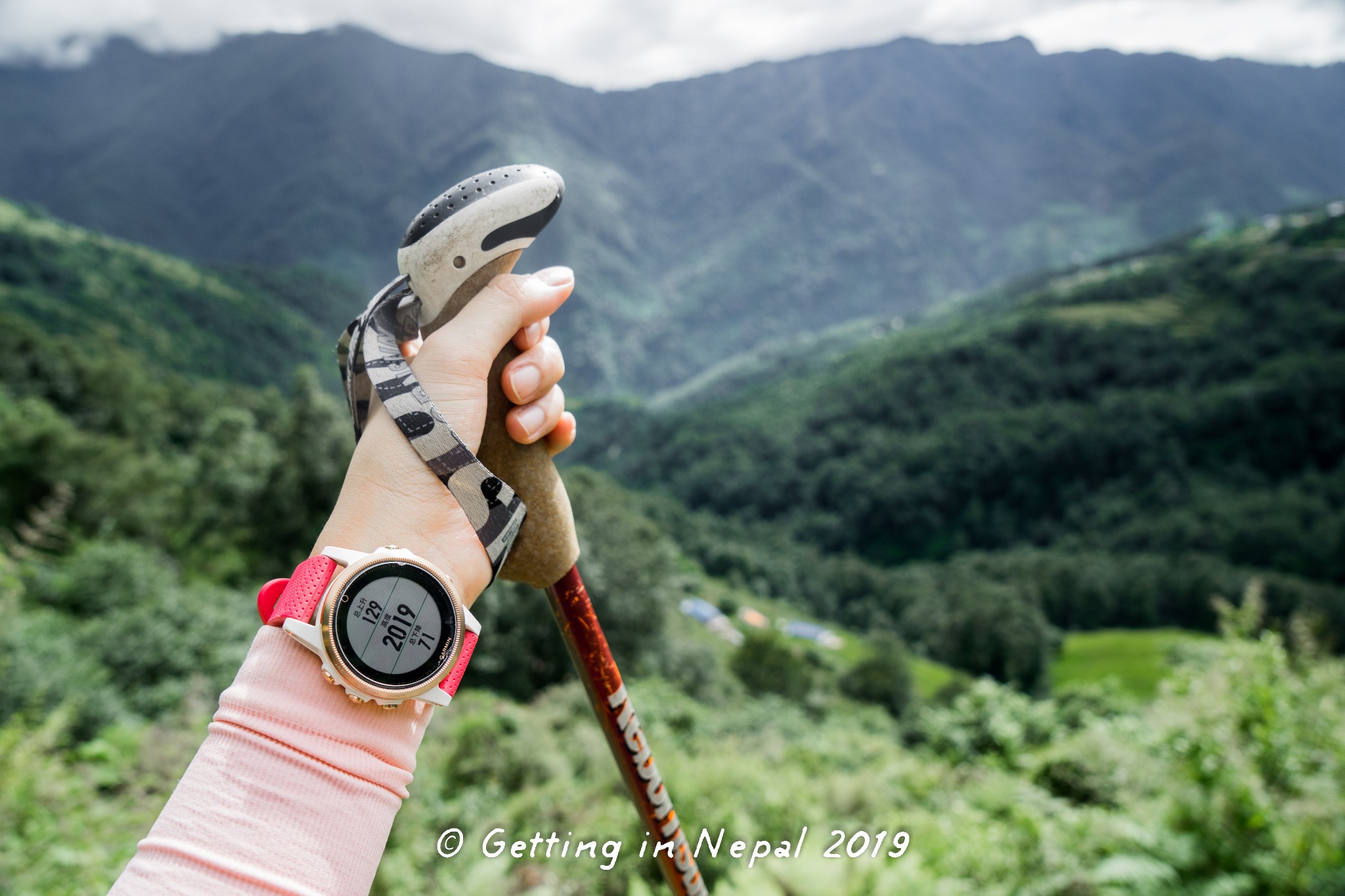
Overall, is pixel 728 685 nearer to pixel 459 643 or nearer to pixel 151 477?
pixel 151 477

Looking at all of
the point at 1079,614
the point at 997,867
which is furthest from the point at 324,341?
the point at 997,867

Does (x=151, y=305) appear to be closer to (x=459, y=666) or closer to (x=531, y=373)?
→ (x=531, y=373)

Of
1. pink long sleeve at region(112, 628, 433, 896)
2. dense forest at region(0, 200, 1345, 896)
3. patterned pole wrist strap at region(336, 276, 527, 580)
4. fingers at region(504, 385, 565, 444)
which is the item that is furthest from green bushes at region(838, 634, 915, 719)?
pink long sleeve at region(112, 628, 433, 896)

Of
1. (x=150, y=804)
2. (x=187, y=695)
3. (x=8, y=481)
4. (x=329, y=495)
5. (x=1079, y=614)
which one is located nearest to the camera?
(x=150, y=804)

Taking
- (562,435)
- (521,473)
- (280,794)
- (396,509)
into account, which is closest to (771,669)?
(562,435)

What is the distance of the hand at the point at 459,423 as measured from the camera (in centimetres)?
126

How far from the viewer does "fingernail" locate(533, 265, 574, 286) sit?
1.60m

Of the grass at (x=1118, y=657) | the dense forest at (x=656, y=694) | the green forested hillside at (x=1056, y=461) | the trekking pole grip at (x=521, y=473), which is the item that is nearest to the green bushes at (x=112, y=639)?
the dense forest at (x=656, y=694)

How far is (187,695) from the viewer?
30.0 ft

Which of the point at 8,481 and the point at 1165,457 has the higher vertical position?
the point at 8,481

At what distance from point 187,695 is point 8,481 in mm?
14098

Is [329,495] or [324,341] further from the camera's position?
[324,341]

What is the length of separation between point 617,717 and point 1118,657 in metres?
70.9

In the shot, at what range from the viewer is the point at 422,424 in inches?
50.0
